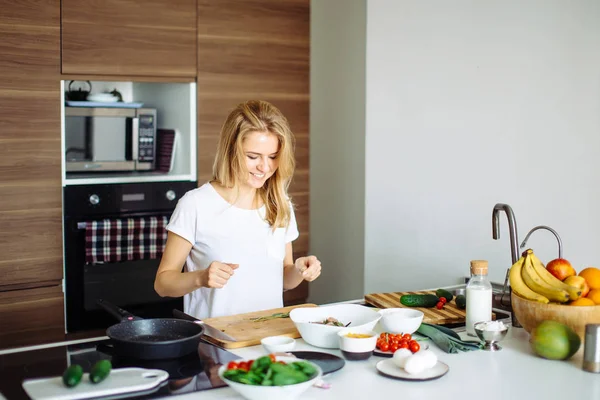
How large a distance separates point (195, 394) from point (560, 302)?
1035 mm

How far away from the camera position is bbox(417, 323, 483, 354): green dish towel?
2.10 meters

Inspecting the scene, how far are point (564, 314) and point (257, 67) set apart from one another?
8.53ft

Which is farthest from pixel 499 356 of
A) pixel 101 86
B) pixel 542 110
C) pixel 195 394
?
pixel 101 86

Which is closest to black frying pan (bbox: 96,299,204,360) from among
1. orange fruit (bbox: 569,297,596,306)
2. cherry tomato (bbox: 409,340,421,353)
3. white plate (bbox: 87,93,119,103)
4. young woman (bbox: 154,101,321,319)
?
young woman (bbox: 154,101,321,319)

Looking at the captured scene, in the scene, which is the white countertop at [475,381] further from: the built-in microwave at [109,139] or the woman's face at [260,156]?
the built-in microwave at [109,139]

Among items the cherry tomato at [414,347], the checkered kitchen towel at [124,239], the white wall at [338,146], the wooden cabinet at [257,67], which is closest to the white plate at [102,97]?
the wooden cabinet at [257,67]

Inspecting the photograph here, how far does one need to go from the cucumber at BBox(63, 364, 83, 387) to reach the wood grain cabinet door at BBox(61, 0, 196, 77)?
2.30 m

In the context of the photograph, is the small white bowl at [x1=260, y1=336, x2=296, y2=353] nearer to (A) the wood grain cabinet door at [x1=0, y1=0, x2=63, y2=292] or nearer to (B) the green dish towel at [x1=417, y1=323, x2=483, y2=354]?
(B) the green dish towel at [x1=417, y1=323, x2=483, y2=354]

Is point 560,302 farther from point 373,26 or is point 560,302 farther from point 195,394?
point 373,26

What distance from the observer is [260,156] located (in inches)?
98.5

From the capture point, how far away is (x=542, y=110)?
4.07 m

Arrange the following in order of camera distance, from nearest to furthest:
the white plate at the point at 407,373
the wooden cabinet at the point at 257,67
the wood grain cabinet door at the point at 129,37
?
the white plate at the point at 407,373 < the wood grain cabinet door at the point at 129,37 < the wooden cabinet at the point at 257,67

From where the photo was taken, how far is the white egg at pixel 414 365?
6.11 feet

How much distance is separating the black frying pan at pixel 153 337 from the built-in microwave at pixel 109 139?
184 centimetres
